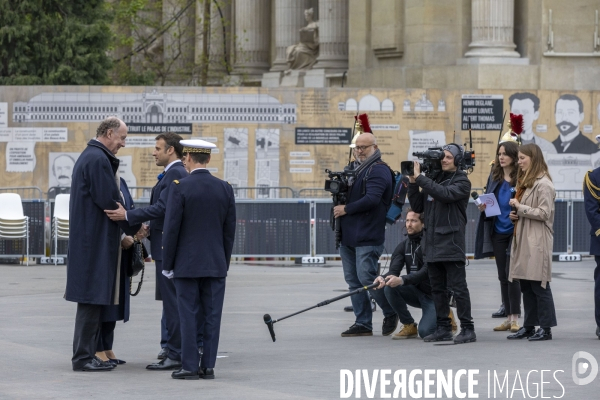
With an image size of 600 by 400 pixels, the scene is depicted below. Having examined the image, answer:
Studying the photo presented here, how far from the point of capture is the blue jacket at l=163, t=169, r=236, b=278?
10.3m

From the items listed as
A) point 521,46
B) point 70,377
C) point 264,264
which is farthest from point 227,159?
point 70,377

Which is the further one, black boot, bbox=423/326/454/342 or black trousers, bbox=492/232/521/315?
black trousers, bbox=492/232/521/315

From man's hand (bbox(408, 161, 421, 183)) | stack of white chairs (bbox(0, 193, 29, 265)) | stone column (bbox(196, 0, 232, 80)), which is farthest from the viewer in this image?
stone column (bbox(196, 0, 232, 80))

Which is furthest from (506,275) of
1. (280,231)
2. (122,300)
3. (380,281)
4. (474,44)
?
(474,44)

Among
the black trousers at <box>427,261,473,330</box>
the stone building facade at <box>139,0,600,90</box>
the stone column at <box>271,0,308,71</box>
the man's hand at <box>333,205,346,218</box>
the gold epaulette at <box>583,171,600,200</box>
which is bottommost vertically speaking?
the black trousers at <box>427,261,473,330</box>

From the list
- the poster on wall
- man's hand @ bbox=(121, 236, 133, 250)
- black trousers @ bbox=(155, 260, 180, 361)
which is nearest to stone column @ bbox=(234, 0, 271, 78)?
the poster on wall

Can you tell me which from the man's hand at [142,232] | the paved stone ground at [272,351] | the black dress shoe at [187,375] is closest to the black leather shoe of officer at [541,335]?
the paved stone ground at [272,351]

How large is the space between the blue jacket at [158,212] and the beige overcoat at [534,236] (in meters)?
3.57

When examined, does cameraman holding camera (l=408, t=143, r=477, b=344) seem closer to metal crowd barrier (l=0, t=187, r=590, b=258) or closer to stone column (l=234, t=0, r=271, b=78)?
metal crowd barrier (l=0, t=187, r=590, b=258)

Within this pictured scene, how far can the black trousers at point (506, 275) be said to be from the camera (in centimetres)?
1338

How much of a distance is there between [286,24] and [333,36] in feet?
13.2

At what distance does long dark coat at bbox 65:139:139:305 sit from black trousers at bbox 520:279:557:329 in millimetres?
4225

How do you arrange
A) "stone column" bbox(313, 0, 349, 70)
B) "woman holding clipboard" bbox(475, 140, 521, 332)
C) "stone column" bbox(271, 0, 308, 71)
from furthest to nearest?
1. "stone column" bbox(271, 0, 308, 71)
2. "stone column" bbox(313, 0, 349, 70)
3. "woman holding clipboard" bbox(475, 140, 521, 332)

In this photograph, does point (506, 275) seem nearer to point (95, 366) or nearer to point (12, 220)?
point (95, 366)
